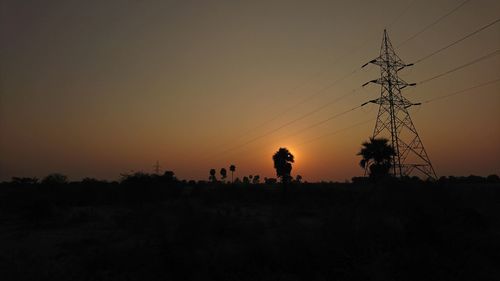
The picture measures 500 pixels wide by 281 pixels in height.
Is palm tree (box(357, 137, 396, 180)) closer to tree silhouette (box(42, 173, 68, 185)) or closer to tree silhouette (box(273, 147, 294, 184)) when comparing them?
tree silhouette (box(273, 147, 294, 184))

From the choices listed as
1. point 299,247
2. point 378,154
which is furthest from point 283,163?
point 299,247

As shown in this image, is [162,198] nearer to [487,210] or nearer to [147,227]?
[147,227]

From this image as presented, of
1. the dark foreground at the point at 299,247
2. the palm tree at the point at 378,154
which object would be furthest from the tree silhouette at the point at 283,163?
the dark foreground at the point at 299,247

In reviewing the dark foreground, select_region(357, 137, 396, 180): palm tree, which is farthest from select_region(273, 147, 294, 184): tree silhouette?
the dark foreground

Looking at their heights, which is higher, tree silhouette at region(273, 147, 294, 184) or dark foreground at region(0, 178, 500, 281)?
tree silhouette at region(273, 147, 294, 184)

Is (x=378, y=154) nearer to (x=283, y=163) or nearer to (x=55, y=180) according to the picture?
(x=283, y=163)

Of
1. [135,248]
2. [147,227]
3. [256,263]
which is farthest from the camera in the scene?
[147,227]

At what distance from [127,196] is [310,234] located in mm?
34775

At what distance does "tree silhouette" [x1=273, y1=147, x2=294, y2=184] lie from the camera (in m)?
64.4

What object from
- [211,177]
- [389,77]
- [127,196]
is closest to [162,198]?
[127,196]

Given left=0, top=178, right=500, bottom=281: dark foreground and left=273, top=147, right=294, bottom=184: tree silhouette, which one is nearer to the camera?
left=0, top=178, right=500, bottom=281: dark foreground

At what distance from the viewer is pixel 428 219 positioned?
22078 mm

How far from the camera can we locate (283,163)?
64750 mm

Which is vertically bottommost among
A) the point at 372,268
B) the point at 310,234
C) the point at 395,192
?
the point at 372,268
